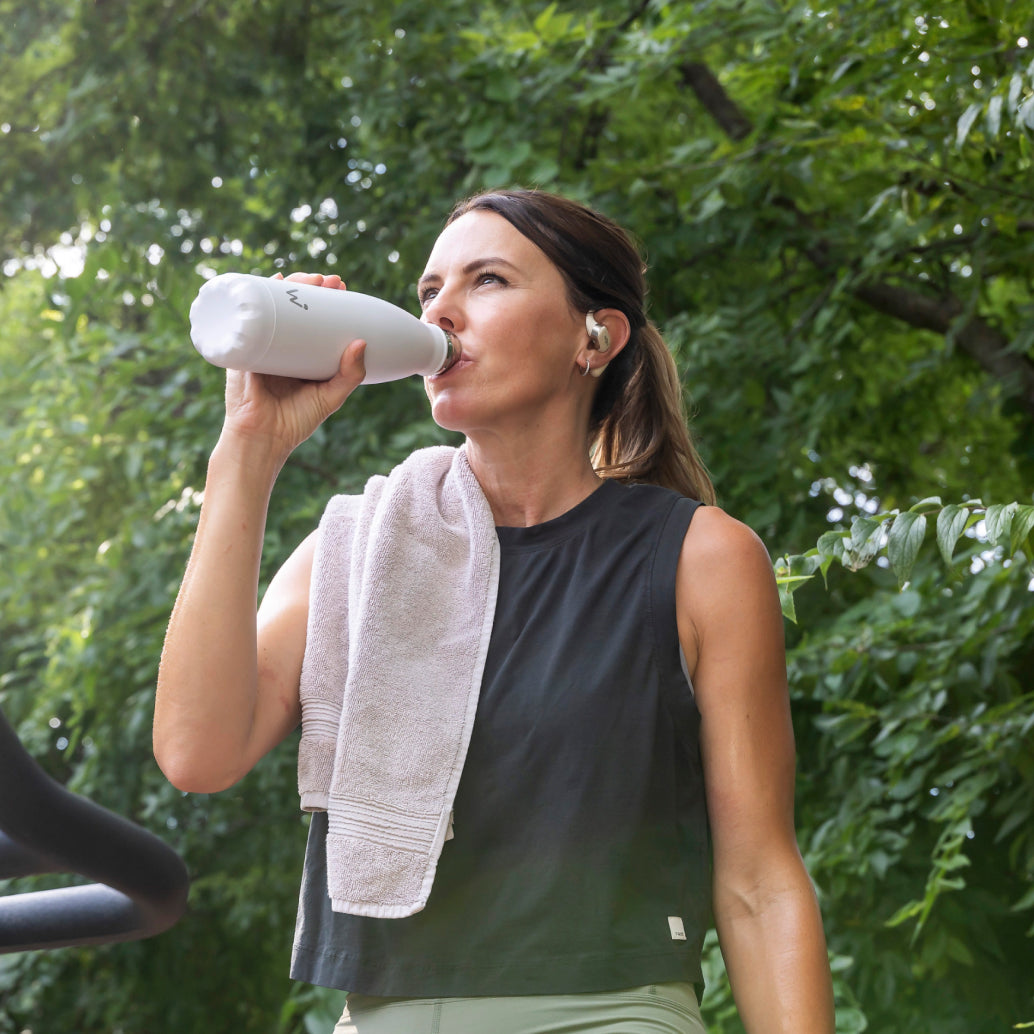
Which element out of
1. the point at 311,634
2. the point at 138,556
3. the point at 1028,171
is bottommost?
the point at 311,634

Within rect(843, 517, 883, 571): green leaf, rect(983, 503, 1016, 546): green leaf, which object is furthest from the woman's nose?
rect(983, 503, 1016, 546): green leaf

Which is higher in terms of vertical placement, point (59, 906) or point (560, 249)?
point (560, 249)

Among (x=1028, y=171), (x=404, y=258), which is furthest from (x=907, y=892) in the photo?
(x=404, y=258)

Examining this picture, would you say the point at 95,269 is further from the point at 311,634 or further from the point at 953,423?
the point at 953,423

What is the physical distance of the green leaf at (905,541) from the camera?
4.33 feet

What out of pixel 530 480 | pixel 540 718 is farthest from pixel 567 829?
pixel 530 480

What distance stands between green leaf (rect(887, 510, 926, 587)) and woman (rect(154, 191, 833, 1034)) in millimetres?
135

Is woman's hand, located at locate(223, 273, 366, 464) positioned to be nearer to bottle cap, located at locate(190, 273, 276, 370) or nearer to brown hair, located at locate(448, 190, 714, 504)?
bottle cap, located at locate(190, 273, 276, 370)

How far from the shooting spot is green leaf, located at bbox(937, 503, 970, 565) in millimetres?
1301

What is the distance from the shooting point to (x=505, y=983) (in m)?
1.15

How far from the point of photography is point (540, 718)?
48.8 inches

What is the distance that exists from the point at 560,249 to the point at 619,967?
796mm

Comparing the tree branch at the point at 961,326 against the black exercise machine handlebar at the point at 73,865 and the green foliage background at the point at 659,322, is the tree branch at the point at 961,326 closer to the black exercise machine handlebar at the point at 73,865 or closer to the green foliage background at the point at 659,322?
the green foliage background at the point at 659,322

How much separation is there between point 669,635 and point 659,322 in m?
2.35
